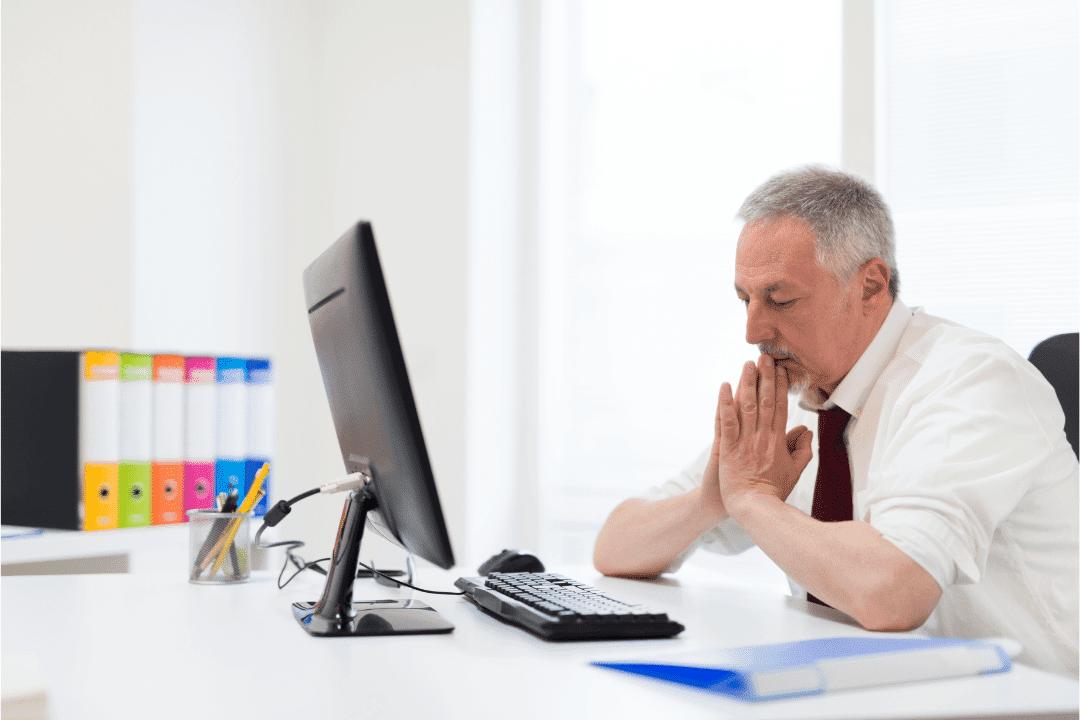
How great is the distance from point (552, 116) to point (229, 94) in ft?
3.35

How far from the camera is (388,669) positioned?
2.64ft

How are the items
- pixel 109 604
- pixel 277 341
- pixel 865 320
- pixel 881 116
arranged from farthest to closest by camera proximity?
1. pixel 277 341
2. pixel 881 116
3. pixel 865 320
4. pixel 109 604

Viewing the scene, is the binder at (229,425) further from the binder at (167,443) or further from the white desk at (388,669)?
the white desk at (388,669)

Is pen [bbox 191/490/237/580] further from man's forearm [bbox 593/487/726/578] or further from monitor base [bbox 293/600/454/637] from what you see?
man's forearm [bbox 593/487/726/578]

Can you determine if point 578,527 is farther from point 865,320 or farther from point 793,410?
point 865,320

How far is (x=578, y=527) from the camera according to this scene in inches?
114

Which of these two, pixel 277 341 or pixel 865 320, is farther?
pixel 277 341

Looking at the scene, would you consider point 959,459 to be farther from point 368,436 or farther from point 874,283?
point 368,436

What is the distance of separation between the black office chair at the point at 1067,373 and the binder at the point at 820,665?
64cm

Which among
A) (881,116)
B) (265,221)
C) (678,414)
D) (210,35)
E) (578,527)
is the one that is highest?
(210,35)

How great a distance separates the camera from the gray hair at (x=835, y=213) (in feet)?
4.47

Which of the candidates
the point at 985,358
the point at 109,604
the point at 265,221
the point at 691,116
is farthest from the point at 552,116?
the point at 109,604

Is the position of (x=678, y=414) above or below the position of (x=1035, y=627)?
above

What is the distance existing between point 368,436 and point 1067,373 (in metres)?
1.03
